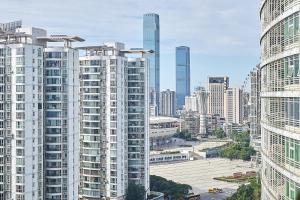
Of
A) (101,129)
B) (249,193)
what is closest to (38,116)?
(101,129)

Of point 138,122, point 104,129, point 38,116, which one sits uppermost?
point 38,116

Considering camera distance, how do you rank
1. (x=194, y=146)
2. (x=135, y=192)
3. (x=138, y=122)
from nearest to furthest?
(x=135, y=192) < (x=138, y=122) < (x=194, y=146)

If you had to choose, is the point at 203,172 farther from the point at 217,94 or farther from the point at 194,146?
the point at 217,94

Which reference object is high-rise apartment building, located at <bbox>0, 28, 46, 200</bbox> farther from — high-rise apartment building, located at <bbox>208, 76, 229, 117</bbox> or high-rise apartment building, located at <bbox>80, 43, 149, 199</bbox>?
high-rise apartment building, located at <bbox>208, 76, 229, 117</bbox>

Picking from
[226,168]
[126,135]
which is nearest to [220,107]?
[226,168]

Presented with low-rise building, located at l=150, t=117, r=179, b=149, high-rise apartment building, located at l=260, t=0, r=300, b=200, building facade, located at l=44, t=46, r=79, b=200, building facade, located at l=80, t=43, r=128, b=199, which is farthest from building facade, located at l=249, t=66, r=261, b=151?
high-rise apartment building, located at l=260, t=0, r=300, b=200

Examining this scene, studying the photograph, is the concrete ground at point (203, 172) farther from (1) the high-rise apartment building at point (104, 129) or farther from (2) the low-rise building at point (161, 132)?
(2) the low-rise building at point (161, 132)

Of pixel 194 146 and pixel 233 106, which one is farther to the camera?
pixel 233 106
